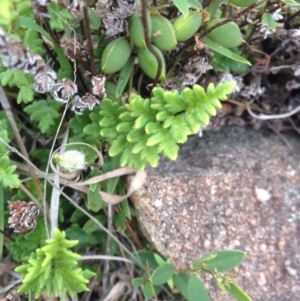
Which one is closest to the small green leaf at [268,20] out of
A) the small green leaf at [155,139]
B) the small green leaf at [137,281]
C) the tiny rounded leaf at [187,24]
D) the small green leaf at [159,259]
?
the tiny rounded leaf at [187,24]

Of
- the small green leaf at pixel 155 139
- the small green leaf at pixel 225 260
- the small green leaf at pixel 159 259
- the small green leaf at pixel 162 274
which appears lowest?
the small green leaf at pixel 162 274

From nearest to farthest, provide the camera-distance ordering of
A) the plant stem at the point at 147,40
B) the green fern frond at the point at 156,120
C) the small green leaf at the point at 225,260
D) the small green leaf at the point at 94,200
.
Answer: the plant stem at the point at 147,40 < the green fern frond at the point at 156,120 < the small green leaf at the point at 225,260 < the small green leaf at the point at 94,200

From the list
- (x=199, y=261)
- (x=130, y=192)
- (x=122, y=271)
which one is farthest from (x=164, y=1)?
(x=122, y=271)

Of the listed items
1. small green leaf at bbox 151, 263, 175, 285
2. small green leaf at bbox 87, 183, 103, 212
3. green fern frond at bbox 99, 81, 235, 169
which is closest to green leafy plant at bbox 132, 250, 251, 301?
small green leaf at bbox 151, 263, 175, 285

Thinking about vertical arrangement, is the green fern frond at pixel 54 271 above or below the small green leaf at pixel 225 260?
above

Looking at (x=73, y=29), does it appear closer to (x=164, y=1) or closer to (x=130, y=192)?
(x=164, y=1)

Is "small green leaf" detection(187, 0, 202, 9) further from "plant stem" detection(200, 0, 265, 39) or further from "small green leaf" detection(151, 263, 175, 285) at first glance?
"small green leaf" detection(151, 263, 175, 285)

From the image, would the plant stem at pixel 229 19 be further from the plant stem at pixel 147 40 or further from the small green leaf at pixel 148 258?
the small green leaf at pixel 148 258
